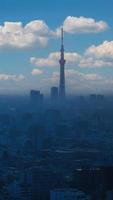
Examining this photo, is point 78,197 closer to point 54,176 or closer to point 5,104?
point 54,176

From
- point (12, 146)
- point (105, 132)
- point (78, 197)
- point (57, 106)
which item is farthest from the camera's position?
point (57, 106)

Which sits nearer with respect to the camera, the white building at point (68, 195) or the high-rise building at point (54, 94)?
the white building at point (68, 195)

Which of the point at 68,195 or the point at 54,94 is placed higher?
the point at 54,94

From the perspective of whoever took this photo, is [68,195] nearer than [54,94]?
Yes

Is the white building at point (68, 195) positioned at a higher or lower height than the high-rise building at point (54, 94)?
lower

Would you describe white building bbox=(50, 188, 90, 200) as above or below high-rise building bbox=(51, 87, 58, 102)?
below

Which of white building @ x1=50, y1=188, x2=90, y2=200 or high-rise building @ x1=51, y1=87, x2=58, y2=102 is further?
high-rise building @ x1=51, y1=87, x2=58, y2=102

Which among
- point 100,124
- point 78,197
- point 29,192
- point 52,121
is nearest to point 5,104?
point 52,121

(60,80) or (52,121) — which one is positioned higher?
(60,80)
